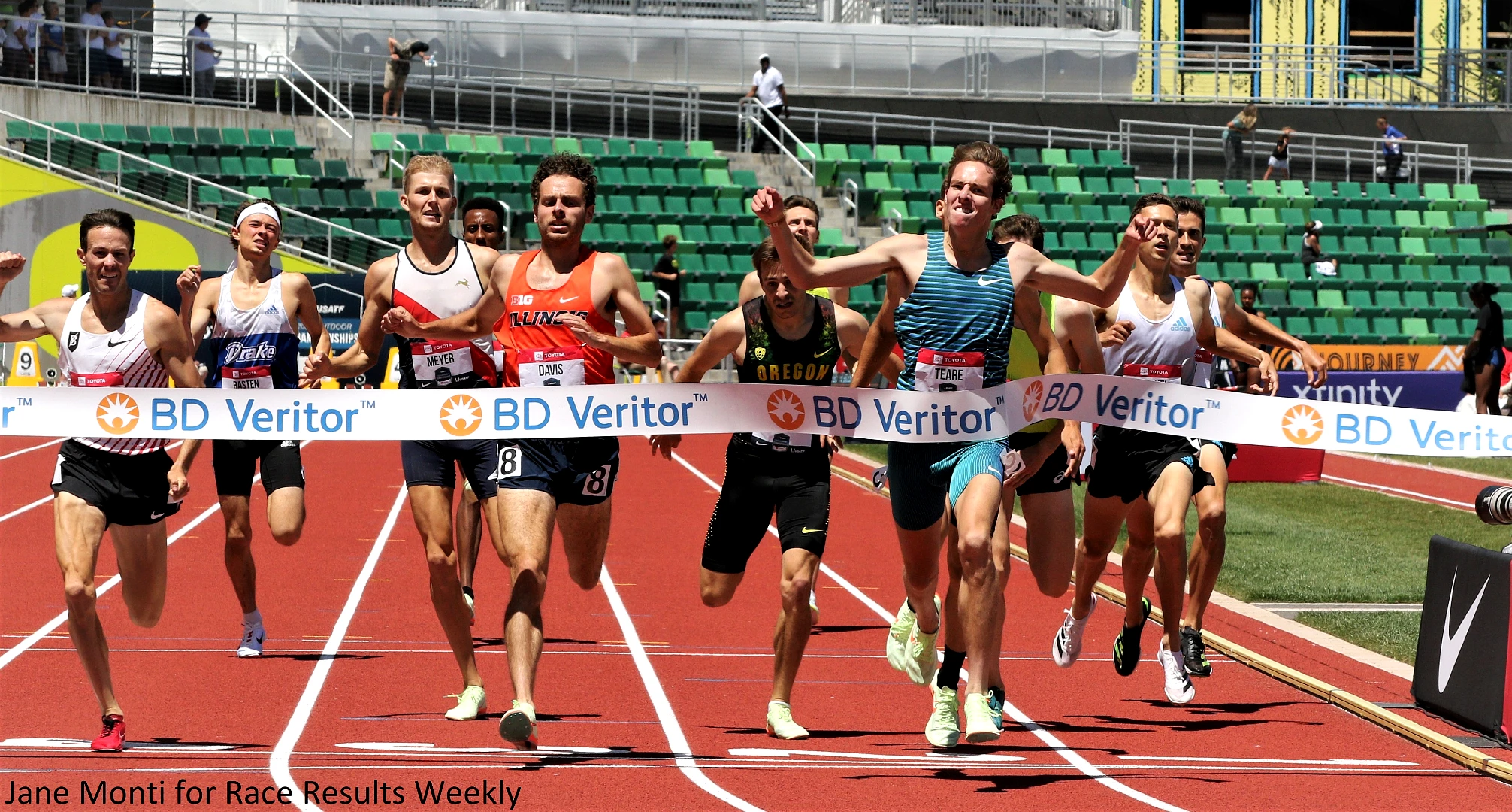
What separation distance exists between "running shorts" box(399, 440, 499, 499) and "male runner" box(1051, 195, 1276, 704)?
2.79 metres

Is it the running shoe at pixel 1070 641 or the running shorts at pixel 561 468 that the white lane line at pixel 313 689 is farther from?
the running shoe at pixel 1070 641

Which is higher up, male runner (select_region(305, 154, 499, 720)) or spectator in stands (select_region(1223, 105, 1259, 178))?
spectator in stands (select_region(1223, 105, 1259, 178))

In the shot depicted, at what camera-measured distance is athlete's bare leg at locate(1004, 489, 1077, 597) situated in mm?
8047

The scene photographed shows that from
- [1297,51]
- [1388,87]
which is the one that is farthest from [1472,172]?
[1297,51]

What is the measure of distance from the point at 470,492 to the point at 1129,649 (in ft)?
11.5

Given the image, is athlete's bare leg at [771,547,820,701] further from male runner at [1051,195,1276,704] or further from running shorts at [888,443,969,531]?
male runner at [1051,195,1276,704]

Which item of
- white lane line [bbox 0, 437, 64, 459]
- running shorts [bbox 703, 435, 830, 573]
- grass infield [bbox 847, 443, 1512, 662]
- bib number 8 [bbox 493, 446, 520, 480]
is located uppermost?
bib number 8 [bbox 493, 446, 520, 480]

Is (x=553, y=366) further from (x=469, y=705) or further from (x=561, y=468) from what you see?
(x=469, y=705)

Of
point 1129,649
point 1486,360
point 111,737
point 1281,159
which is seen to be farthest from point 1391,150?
point 111,737

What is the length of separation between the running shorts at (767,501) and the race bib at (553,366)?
29.2 inches

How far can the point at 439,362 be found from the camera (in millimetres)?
7562

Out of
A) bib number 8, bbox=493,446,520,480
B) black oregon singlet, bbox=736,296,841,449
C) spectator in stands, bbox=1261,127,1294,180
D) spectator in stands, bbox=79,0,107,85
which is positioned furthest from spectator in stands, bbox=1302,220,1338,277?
bib number 8, bbox=493,446,520,480

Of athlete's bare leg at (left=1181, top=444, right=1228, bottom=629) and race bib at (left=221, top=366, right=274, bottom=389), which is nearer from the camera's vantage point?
athlete's bare leg at (left=1181, top=444, right=1228, bottom=629)

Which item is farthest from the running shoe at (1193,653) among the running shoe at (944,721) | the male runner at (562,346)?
the male runner at (562,346)
